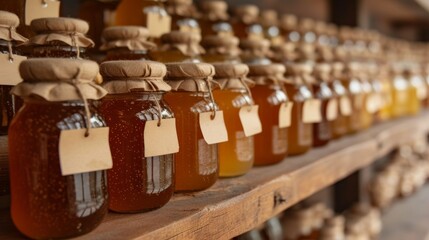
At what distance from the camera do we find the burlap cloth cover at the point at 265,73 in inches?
46.4

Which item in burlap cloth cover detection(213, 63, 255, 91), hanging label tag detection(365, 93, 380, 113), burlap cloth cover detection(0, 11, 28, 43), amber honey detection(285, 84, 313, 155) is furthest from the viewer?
hanging label tag detection(365, 93, 380, 113)

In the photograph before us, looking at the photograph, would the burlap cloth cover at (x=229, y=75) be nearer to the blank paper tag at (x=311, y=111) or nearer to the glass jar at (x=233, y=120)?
the glass jar at (x=233, y=120)

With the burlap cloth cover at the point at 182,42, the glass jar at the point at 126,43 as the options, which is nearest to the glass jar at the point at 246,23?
the burlap cloth cover at the point at 182,42

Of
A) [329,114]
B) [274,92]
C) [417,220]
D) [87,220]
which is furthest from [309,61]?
[417,220]

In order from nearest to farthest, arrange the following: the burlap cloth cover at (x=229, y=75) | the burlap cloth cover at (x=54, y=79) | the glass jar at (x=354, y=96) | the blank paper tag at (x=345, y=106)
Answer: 1. the burlap cloth cover at (x=54, y=79)
2. the burlap cloth cover at (x=229, y=75)
3. the blank paper tag at (x=345, y=106)
4. the glass jar at (x=354, y=96)

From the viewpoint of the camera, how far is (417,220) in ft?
8.19

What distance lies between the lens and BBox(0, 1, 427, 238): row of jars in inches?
25.9

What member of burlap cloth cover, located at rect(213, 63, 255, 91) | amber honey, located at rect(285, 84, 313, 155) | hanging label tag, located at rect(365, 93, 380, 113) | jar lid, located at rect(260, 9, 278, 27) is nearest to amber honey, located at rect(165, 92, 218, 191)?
burlap cloth cover, located at rect(213, 63, 255, 91)

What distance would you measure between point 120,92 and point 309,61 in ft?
2.99

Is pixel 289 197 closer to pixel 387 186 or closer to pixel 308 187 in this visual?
pixel 308 187

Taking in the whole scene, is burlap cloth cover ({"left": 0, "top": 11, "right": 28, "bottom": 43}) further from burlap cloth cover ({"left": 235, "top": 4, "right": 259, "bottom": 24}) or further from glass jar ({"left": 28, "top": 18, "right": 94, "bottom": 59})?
burlap cloth cover ({"left": 235, "top": 4, "right": 259, "bottom": 24})

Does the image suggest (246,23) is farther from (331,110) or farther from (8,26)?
(8,26)

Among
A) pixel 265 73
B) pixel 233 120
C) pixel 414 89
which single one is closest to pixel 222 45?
pixel 265 73

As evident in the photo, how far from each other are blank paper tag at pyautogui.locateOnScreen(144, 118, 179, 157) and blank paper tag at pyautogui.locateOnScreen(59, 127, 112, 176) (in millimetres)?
86
